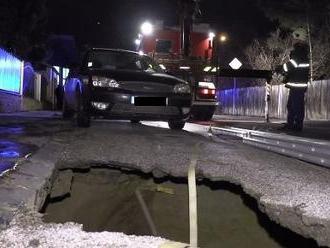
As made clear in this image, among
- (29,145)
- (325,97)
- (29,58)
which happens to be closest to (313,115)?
(325,97)

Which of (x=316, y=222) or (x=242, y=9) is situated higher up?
(x=242, y=9)

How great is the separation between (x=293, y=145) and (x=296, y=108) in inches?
168

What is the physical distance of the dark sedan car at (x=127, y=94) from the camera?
8.72 m

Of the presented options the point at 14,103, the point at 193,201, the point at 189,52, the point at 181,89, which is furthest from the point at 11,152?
the point at 14,103

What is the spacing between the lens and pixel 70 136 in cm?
778

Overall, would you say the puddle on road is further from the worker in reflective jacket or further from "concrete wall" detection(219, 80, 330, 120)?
"concrete wall" detection(219, 80, 330, 120)

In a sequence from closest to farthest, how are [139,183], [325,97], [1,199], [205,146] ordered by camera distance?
[1,199]
[139,183]
[205,146]
[325,97]

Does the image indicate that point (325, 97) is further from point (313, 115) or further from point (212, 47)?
point (212, 47)

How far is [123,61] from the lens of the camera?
10.3 meters

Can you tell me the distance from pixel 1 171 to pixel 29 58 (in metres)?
22.6

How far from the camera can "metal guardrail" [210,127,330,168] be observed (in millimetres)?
5812

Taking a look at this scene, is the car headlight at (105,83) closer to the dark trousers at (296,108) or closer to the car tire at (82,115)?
the car tire at (82,115)

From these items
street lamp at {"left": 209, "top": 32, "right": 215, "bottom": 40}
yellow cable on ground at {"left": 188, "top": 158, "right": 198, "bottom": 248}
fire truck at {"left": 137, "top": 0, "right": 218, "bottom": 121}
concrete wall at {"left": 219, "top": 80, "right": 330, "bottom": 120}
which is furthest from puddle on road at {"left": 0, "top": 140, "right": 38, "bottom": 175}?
concrete wall at {"left": 219, "top": 80, "right": 330, "bottom": 120}

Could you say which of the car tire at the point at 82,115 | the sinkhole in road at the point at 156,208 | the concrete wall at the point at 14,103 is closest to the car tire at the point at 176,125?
the car tire at the point at 82,115
